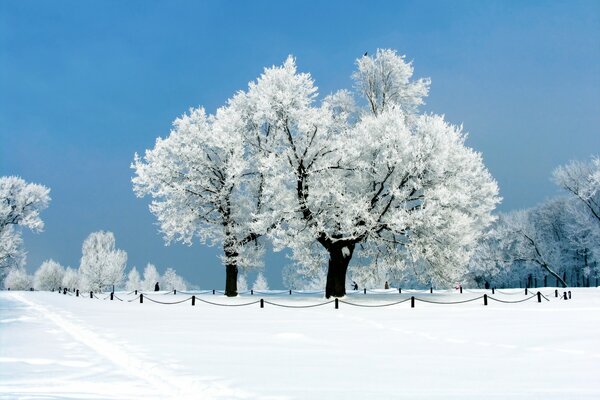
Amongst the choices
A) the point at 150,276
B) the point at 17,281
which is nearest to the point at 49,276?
the point at 17,281

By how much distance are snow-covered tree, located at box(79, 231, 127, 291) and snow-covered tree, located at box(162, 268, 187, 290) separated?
87.6ft

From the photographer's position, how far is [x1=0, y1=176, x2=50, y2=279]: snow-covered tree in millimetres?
60250

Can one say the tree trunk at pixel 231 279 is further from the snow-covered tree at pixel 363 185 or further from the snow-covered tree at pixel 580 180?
the snow-covered tree at pixel 580 180

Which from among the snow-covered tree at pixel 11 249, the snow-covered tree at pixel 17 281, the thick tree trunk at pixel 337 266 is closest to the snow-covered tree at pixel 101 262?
the snow-covered tree at pixel 11 249

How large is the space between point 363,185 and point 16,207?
144 ft

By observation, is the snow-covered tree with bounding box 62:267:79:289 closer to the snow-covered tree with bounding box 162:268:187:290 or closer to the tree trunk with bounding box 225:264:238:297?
the snow-covered tree with bounding box 162:268:187:290

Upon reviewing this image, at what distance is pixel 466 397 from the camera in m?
8.51

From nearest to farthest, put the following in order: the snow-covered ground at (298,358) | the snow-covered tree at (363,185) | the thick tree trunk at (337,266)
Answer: the snow-covered ground at (298,358), the snow-covered tree at (363,185), the thick tree trunk at (337,266)

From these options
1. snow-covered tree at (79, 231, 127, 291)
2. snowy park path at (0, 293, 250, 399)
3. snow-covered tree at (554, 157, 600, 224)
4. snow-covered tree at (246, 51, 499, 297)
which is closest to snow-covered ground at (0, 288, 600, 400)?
snowy park path at (0, 293, 250, 399)

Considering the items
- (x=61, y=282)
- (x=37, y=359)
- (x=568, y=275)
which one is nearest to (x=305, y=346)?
(x=37, y=359)

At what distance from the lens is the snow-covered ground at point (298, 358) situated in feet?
29.4

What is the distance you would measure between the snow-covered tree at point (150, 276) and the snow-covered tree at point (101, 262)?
2133 centimetres

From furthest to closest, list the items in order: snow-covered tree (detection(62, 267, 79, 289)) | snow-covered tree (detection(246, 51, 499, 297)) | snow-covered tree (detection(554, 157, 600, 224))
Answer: snow-covered tree (detection(62, 267, 79, 289)), snow-covered tree (detection(554, 157, 600, 224)), snow-covered tree (detection(246, 51, 499, 297))

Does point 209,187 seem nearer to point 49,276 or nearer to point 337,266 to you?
point 337,266
